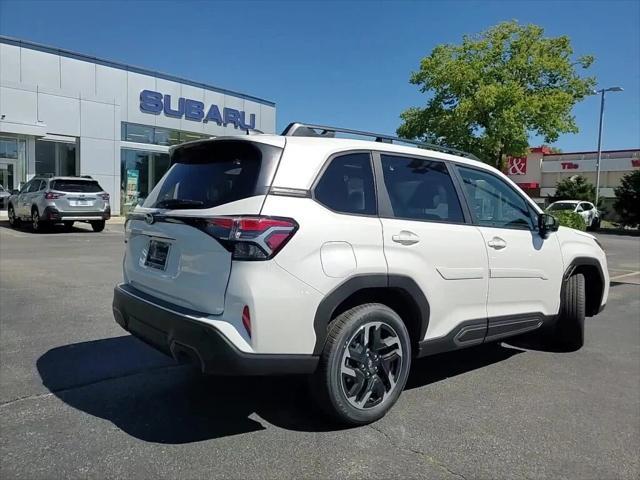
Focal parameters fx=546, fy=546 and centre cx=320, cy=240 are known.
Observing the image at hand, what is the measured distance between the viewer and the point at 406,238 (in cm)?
363

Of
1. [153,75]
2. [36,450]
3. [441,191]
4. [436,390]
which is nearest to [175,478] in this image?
[36,450]

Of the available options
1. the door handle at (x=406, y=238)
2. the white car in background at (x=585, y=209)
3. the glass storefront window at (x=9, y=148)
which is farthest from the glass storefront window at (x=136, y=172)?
the door handle at (x=406, y=238)

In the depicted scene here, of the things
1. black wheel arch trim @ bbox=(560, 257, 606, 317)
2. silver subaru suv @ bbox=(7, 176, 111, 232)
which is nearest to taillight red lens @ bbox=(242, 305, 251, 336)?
black wheel arch trim @ bbox=(560, 257, 606, 317)

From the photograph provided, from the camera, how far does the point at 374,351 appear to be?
3.53 metres

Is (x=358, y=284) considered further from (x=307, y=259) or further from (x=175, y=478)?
(x=175, y=478)

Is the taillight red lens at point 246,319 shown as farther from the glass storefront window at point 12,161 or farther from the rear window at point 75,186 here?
the glass storefront window at point 12,161

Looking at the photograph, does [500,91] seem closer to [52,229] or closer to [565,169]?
[52,229]

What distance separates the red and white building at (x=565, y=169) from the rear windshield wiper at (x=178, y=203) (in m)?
46.6


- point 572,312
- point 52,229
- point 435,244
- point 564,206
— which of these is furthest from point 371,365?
point 564,206

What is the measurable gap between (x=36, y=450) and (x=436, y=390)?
2753 mm

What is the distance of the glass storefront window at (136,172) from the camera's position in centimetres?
2581

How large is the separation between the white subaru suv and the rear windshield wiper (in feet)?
0.04

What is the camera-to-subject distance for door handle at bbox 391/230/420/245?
3578mm

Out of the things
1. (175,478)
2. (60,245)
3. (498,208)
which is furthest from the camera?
(60,245)
